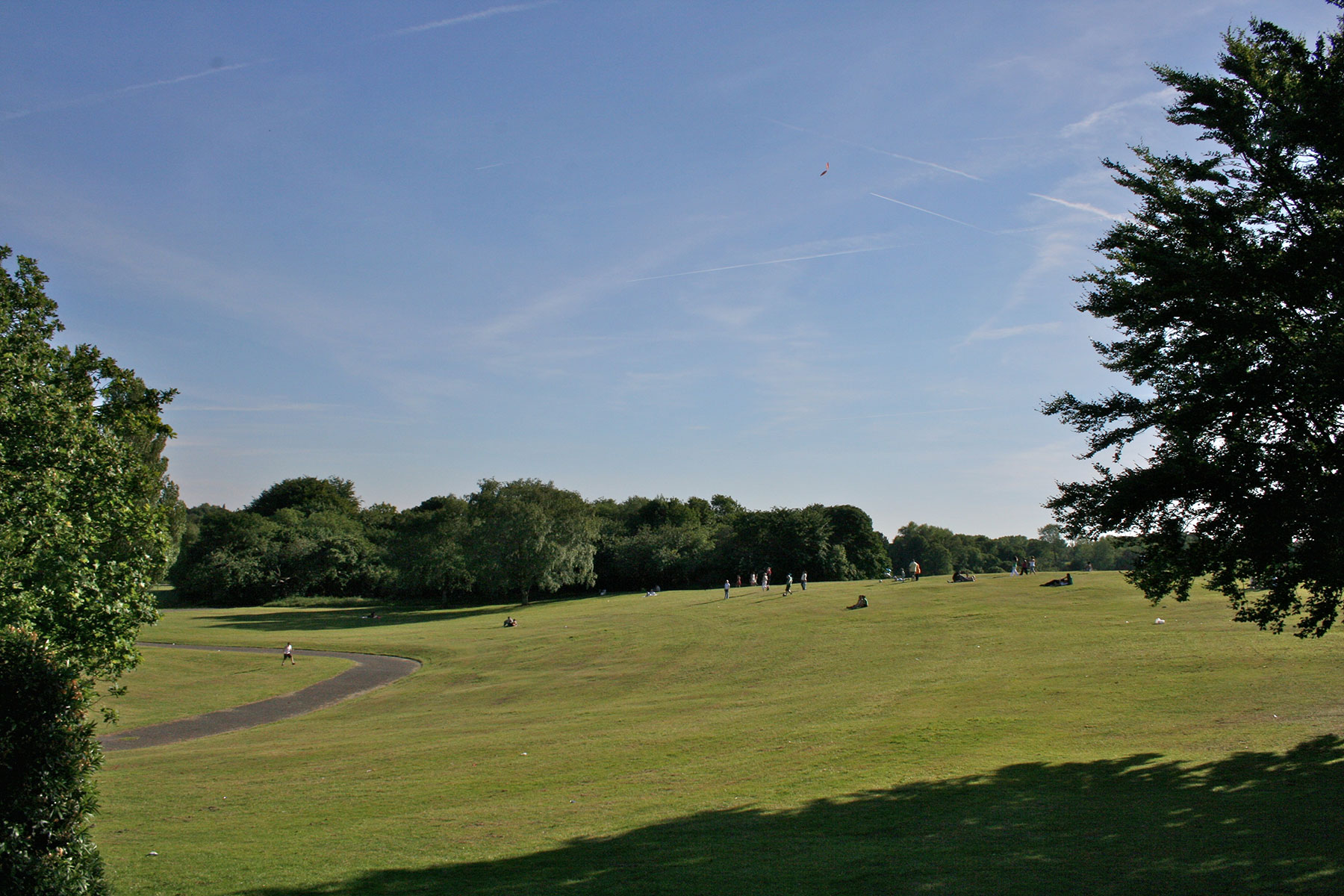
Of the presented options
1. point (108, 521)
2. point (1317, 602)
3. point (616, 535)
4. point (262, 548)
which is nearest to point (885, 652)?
point (1317, 602)

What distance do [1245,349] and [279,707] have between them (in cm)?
3865

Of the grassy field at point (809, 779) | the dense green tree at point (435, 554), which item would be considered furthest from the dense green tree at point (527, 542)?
the grassy field at point (809, 779)

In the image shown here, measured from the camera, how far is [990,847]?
11008mm

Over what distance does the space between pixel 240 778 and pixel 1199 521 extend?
73.9 feet

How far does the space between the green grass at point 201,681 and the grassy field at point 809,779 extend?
1550 mm

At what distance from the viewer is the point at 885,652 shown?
36.4 metres

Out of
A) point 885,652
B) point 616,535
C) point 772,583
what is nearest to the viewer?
point 885,652

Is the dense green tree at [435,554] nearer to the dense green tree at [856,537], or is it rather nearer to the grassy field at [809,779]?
the dense green tree at [856,537]

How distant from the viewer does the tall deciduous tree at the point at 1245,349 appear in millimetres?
12414

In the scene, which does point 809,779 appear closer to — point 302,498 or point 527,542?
point 527,542

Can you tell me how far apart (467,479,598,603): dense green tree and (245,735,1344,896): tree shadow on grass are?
73.3 meters

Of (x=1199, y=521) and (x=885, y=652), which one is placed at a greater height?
(x=1199, y=521)

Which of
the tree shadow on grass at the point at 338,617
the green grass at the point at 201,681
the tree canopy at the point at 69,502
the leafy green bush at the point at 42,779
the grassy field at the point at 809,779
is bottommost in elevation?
the tree shadow on grass at the point at 338,617

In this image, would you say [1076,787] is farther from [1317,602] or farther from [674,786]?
[674,786]
